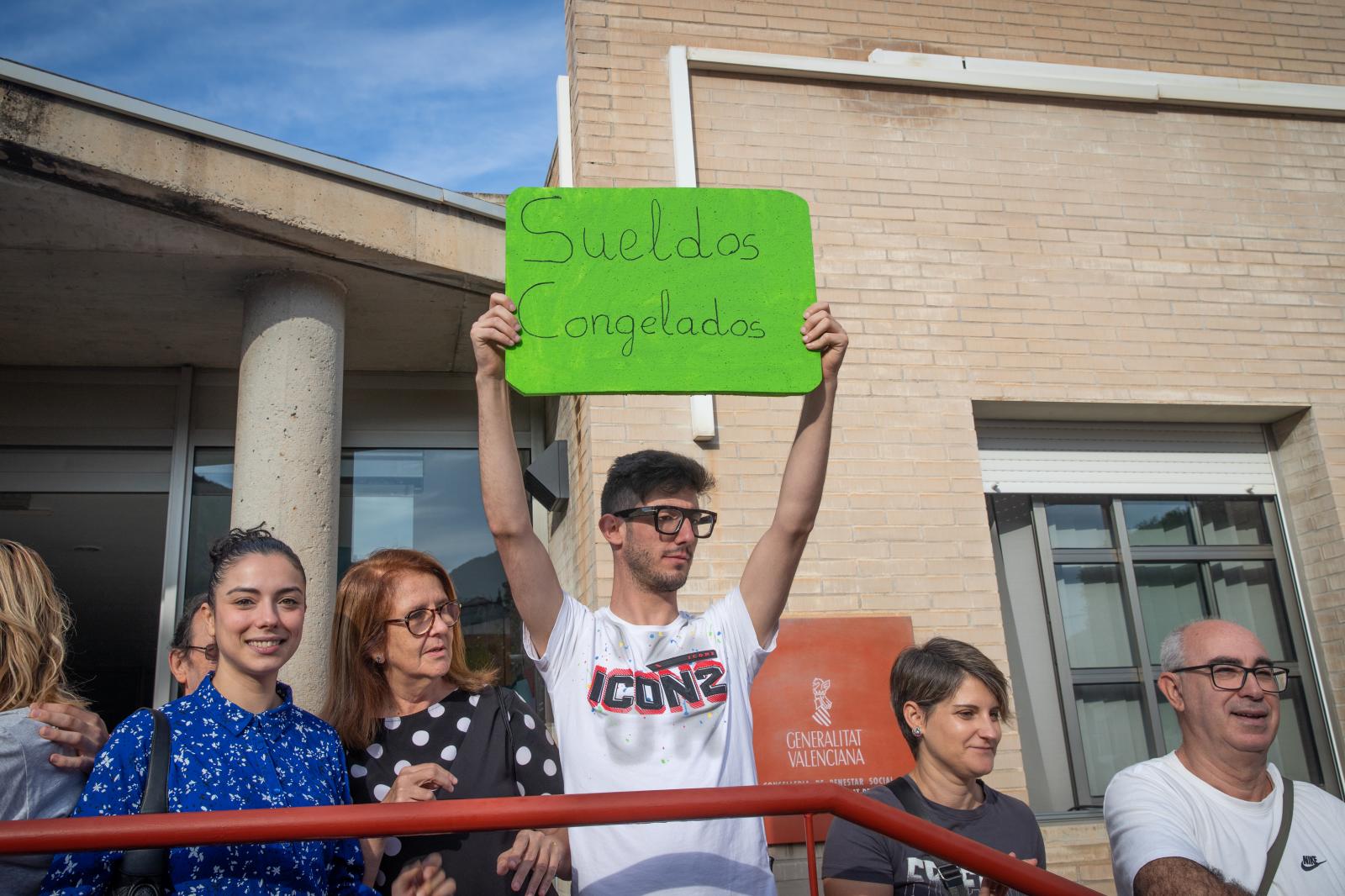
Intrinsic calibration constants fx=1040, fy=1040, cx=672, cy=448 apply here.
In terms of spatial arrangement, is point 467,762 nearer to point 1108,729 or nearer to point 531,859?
point 531,859

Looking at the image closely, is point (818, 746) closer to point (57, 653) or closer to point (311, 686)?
point (311, 686)

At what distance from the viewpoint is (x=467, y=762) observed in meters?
2.53

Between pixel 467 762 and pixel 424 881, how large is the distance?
313 mm

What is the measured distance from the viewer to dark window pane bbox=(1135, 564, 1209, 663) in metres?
5.80

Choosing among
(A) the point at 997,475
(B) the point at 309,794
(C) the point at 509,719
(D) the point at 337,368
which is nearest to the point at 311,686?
(D) the point at 337,368

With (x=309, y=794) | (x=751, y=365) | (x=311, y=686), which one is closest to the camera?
(x=309, y=794)

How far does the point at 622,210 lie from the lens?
2527 mm

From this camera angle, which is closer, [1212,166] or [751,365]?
[751,365]

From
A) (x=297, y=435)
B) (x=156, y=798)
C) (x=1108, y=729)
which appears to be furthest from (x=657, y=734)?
(x=1108, y=729)

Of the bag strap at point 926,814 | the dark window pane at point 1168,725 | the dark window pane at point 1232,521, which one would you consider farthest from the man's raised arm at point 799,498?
the dark window pane at point 1232,521

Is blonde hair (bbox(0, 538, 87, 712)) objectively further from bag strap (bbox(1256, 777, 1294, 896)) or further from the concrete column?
bag strap (bbox(1256, 777, 1294, 896))

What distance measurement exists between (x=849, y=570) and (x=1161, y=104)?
3451 mm

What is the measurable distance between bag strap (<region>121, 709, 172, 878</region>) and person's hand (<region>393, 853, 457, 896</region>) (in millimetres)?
520

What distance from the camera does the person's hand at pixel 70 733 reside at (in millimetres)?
2135
